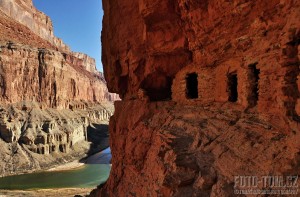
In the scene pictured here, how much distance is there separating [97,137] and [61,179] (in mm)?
29499

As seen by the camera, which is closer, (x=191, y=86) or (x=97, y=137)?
(x=191, y=86)

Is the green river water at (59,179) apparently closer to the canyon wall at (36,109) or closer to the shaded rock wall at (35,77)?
the canyon wall at (36,109)

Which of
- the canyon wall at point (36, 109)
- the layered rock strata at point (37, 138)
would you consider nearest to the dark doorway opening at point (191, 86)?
→ the layered rock strata at point (37, 138)

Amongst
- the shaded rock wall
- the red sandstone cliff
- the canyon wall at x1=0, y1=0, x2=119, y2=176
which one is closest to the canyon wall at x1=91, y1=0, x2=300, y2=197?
the canyon wall at x1=0, y1=0, x2=119, y2=176

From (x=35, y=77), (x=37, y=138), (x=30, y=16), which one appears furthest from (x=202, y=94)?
(x=30, y=16)

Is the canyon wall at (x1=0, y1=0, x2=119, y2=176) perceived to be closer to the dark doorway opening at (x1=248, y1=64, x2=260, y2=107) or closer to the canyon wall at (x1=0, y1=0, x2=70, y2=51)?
the canyon wall at (x1=0, y1=0, x2=70, y2=51)

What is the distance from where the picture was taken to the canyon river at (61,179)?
3516 centimetres

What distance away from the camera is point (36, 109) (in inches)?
2127

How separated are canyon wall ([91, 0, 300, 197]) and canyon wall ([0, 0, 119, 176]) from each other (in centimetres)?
3320

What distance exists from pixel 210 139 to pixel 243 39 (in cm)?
356

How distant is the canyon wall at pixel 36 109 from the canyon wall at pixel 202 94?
33203 mm

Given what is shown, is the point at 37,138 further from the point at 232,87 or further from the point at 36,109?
the point at 232,87

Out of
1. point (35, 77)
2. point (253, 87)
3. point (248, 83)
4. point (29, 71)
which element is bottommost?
point (253, 87)

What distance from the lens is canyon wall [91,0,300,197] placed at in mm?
5988
